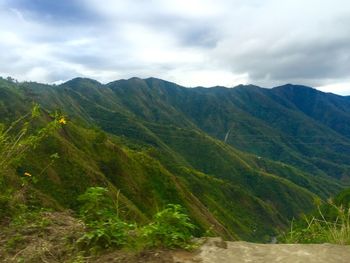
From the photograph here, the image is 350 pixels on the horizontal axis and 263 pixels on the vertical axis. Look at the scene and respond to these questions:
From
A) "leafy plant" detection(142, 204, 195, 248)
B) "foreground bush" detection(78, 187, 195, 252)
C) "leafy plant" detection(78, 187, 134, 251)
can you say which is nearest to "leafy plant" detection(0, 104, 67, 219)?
"leafy plant" detection(78, 187, 134, 251)

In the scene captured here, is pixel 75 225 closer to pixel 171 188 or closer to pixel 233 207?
pixel 171 188

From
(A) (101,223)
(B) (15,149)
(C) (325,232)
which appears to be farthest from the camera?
(B) (15,149)

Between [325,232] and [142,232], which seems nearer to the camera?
[142,232]

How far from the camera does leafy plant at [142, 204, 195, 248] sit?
218 inches

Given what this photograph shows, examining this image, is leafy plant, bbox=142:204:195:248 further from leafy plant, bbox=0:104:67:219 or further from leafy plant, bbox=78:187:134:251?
leafy plant, bbox=0:104:67:219

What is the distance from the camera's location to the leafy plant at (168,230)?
218 inches

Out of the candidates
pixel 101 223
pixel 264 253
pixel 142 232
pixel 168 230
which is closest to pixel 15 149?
pixel 101 223

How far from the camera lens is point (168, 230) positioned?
220 inches

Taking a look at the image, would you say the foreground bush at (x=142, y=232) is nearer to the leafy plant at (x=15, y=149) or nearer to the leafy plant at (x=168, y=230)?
the leafy plant at (x=168, y=230)

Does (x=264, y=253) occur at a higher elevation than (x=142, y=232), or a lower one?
lower

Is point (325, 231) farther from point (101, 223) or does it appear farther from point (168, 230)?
point (101, 223)

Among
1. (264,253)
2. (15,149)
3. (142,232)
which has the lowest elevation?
A: (264,253)

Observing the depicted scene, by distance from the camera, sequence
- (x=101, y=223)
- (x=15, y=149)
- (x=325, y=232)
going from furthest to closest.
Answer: (x=15, y=149) → (x=325, y=232) → (x=101, y=223)

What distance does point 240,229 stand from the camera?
128 metres
